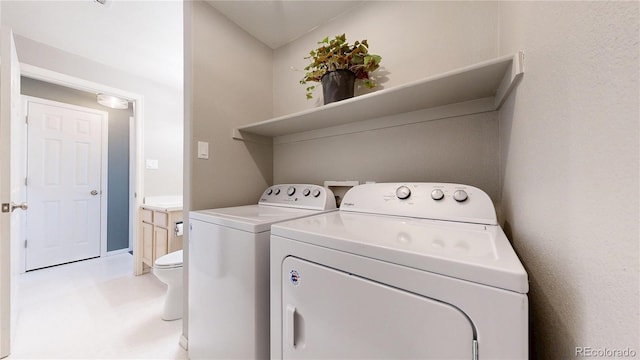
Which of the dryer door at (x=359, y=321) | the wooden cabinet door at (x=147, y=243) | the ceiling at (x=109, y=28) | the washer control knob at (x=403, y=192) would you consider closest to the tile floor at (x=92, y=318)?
the wooden cabinet door at (x=147, y=243)

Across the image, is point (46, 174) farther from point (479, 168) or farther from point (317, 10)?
point (479, 168)

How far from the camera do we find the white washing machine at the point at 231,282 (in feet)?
3.08

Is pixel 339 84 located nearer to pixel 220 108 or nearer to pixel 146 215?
pixel 220 108

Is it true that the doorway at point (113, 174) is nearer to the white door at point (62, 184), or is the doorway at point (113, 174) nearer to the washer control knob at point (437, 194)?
the white door at point (62, 184)

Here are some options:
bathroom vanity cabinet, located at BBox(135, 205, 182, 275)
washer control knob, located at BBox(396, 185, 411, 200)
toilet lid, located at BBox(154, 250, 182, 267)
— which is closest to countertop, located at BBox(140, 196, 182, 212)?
bathroom vanity cabinet, located at BBox(135, 205, 182, 275)

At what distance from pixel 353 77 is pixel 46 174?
3864 millimetres

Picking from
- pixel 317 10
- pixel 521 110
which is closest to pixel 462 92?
pixel 521 110

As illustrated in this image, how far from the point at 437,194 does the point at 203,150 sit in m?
1.35

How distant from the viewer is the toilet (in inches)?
69.7

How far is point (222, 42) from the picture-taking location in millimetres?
1566

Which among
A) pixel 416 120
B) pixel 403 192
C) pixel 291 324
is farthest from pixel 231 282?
pixel 416 120

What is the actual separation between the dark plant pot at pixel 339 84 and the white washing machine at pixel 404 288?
0.78 meters

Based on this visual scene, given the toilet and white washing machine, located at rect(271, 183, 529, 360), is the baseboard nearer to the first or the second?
the toilet

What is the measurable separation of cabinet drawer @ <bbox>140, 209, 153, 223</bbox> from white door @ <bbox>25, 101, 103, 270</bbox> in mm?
1119
